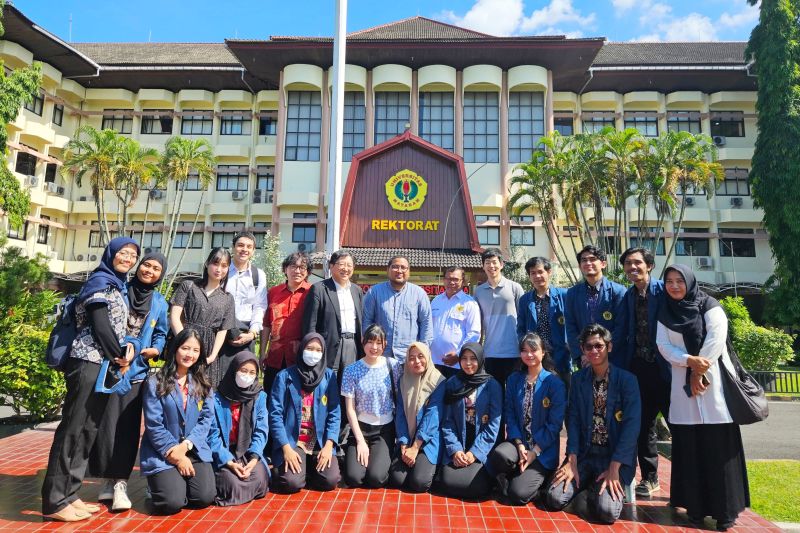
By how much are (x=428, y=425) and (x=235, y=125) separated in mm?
26226

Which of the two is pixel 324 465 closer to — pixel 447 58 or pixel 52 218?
pixel 447 58

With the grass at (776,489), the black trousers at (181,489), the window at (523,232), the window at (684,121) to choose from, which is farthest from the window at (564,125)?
the black trousers at (181,489)

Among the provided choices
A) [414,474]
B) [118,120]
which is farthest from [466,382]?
[118,120]

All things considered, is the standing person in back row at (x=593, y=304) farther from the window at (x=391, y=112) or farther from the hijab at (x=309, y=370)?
the window at (x=391, y=112)

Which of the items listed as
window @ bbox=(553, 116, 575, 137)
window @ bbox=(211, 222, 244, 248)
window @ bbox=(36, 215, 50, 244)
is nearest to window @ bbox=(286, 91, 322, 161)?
window @ bbox=(211, 222, 244, 248)

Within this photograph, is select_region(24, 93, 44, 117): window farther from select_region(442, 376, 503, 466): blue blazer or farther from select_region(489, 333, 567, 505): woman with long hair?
select_region(489, 333, 567, 505): woman with long hair

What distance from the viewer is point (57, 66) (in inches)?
958

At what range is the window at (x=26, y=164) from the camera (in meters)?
23.7

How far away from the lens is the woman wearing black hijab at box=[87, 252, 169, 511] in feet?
12.4

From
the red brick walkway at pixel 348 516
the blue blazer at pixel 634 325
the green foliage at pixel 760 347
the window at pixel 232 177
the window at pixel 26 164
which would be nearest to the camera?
the red brick walkway at pixel 348 516

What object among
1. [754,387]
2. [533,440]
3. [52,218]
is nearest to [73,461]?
[533,440]

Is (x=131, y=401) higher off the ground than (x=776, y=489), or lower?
higher

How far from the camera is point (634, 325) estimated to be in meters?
4.49

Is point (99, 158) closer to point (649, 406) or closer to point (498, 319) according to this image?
point (498, 319)
